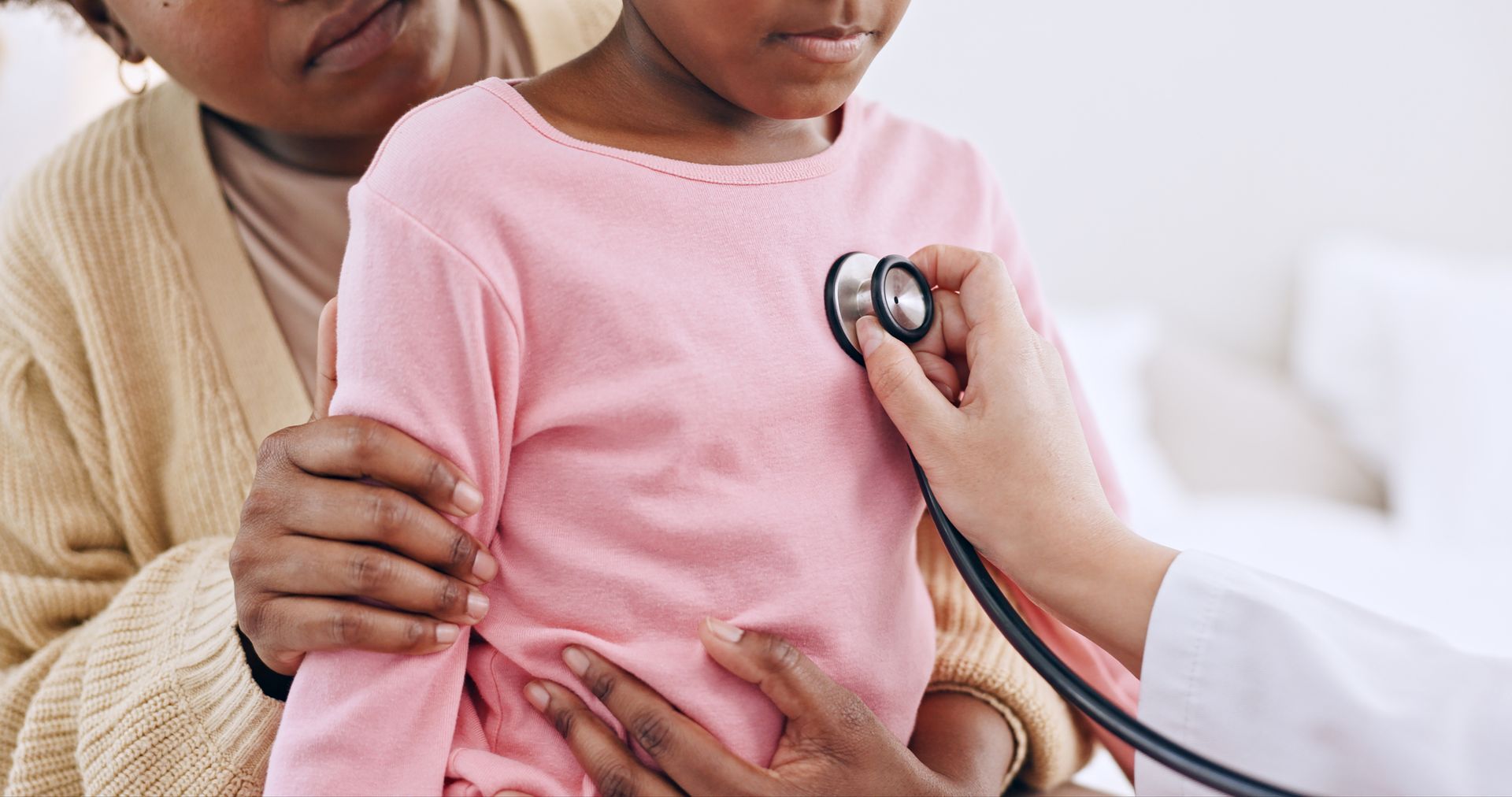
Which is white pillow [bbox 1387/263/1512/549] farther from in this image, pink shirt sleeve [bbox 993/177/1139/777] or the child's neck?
the child's neck

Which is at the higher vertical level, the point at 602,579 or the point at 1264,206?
the point at 602,579

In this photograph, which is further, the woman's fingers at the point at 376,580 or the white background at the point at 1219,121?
the white background at the point at 1219,121

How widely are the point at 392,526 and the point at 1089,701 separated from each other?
1.27 ft

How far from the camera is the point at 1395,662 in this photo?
26.0 inches

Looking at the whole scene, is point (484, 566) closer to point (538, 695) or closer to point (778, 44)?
point (538, 695)

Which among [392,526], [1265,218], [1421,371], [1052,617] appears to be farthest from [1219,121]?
[392,526]

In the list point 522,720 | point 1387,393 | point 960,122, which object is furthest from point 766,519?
point 1387,393

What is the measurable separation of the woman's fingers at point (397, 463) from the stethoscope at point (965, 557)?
24cm

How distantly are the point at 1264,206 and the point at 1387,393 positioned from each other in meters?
0.45

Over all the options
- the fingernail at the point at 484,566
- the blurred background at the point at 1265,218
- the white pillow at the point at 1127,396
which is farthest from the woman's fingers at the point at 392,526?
the blurred background at the point at 1265,218

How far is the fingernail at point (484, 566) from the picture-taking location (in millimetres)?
633

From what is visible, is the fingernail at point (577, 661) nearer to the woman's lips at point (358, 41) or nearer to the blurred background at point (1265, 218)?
the woman's lips at point (358, 41)

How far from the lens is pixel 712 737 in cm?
66

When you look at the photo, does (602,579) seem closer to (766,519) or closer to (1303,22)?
(766,519)
